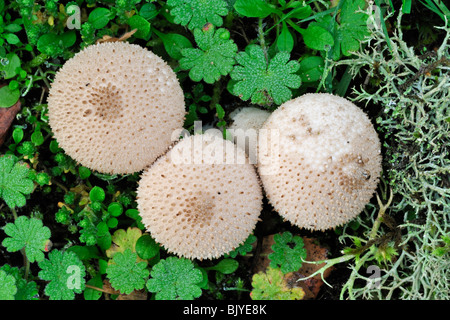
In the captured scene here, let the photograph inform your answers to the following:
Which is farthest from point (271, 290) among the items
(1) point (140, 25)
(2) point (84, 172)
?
(1) point (140, 25)

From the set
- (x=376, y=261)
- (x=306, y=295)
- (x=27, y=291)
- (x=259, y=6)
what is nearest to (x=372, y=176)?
(x=376, y=261)

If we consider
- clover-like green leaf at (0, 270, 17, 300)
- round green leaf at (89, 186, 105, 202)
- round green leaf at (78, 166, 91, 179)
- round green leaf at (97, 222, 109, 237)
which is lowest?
clover-like green leaf at (0, 270, 17, 300)

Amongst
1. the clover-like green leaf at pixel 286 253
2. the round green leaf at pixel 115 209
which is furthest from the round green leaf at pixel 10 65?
the clover-like green leaf at pixel 286 253

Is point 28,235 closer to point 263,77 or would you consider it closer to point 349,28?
point 263,77

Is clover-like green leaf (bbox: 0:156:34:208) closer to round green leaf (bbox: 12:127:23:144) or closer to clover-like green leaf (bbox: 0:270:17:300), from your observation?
round green leaf (bbox: 12:127:23:144)

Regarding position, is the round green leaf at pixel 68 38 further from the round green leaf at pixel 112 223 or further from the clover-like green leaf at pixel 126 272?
the clover-like green leaf at pixel 126 272

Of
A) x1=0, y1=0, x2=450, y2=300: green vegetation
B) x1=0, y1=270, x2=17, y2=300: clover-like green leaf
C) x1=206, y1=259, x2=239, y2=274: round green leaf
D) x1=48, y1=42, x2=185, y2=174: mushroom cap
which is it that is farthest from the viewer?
x1=206, y1=259, x2=239, y2=274: round green leaf

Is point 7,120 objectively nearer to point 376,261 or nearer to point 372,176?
point 372,176

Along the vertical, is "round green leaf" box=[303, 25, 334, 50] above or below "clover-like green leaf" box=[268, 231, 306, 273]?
above

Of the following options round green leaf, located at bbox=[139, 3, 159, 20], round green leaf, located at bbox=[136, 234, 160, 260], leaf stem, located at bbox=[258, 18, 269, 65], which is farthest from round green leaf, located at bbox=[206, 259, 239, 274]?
round green leaf, located at bbox=[139, 3, 159, 20]
